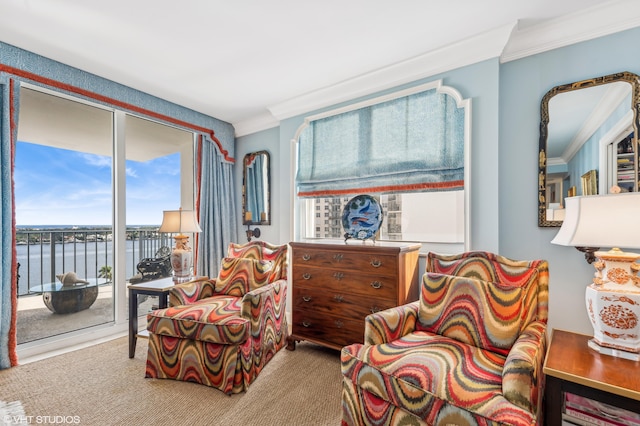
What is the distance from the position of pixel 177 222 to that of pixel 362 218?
1.70 m

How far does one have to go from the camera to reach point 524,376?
118cm

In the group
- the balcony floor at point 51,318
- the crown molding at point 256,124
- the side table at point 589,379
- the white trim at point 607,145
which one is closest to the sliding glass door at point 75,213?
the balcony floor at point 51,318

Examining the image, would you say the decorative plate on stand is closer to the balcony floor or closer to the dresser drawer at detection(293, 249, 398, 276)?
the dresser drawer at detection(293, 249, 398, 276)

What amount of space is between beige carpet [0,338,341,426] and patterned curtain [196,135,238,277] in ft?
4.79

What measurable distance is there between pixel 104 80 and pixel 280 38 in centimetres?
185

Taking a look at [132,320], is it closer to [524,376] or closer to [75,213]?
→ [75,213]

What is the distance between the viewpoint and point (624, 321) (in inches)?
52.7

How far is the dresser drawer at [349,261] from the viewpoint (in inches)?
89.2

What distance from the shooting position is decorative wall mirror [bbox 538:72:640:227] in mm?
1851

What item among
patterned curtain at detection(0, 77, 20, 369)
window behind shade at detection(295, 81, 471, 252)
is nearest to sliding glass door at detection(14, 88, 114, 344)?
patterned curtain at detection(0, 77, 20, 369)

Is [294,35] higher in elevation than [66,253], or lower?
higher

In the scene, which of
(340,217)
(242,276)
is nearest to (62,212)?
(242,276)

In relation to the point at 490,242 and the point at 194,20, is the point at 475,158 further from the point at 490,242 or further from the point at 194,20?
the point at 194,20

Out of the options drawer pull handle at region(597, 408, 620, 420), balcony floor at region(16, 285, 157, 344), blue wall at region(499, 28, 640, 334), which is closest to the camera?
drawer pull handle at region(597, 408, 620, 420)
